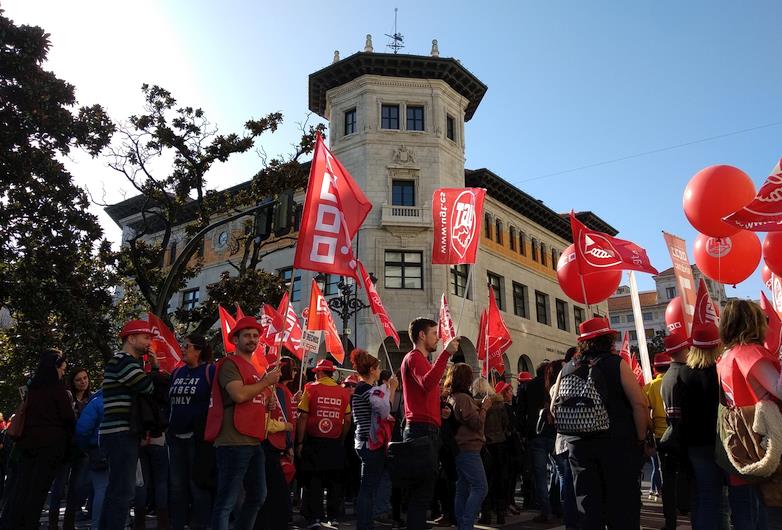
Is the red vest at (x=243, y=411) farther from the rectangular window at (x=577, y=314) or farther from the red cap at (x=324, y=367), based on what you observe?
the rectangular window at (x=577, y=314)

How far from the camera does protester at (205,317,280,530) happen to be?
187 inches

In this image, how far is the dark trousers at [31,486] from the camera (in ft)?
18.9

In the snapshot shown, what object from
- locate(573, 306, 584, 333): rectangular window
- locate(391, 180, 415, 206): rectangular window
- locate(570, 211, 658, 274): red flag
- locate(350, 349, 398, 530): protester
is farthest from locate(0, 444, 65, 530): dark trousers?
locate(573, 306, 584, 333): rectangular window

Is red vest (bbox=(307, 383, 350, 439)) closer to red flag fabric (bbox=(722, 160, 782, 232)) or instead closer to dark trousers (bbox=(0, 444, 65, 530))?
dark trousers (bbox=(0, 444, 65, 530))

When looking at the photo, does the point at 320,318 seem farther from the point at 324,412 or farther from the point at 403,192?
the point at 403,192

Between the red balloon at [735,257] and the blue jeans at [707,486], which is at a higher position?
the red balloon at [735,257]

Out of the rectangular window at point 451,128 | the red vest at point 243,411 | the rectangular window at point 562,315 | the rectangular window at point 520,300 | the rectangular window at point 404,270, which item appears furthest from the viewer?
the rectangular window at point 562,315

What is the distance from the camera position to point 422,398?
5.20 m

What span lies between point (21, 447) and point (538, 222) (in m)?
35.2

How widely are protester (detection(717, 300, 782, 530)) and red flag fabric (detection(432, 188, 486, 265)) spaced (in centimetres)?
508

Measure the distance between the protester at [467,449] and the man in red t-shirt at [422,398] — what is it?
0.66 metres

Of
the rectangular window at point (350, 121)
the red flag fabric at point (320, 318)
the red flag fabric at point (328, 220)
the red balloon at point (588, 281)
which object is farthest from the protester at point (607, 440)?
the rectangular window at point (350, 121)

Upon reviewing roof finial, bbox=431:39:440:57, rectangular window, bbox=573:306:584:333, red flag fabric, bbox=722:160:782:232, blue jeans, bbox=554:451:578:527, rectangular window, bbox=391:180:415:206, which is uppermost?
roof finial, bbox=431:39:440:57

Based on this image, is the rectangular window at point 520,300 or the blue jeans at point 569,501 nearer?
the blue jeans at point 569,501
